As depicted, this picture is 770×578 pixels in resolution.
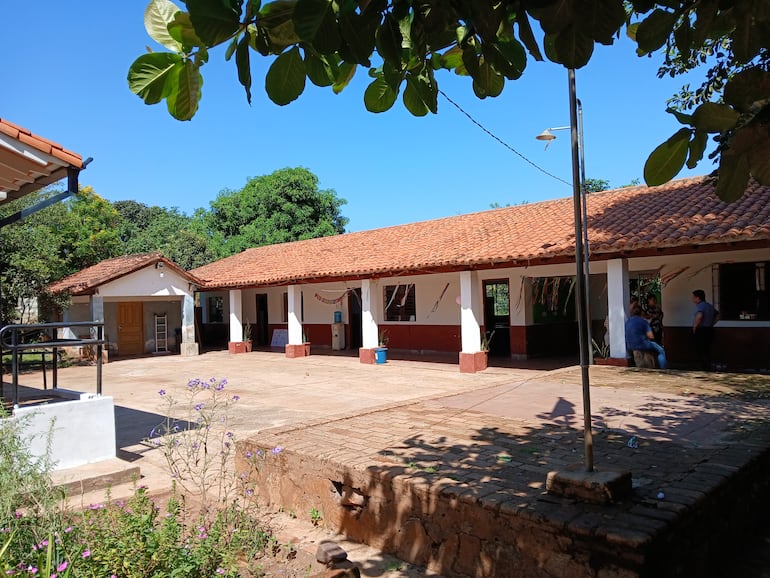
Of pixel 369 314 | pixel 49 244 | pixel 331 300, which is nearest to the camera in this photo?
pixel 369 314

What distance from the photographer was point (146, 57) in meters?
1.64

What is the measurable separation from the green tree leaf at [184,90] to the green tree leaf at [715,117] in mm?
1519

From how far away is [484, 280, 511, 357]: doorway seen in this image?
16.8 m

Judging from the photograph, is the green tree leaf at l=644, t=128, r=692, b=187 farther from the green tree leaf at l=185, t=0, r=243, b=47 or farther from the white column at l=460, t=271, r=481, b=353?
the white column at l=460, t=271, r=481, b=353

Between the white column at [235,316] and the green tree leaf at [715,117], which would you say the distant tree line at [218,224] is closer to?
the white column at [235,316]

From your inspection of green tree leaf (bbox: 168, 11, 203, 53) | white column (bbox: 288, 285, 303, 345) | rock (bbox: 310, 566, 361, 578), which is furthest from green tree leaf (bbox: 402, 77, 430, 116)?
white column (bbox: 288, 285, 303, 345)

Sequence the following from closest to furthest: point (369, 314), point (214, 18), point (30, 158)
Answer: point (214, 18)
point (30, 158)
point (369, 314)

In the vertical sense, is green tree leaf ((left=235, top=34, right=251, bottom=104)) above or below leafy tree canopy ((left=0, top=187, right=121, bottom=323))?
below

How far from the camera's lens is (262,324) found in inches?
944

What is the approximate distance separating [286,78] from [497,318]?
52.6ft

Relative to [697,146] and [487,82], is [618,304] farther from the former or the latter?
[697,146]

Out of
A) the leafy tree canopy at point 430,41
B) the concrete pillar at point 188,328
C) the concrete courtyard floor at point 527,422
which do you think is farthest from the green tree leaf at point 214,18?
the concrete pillar at point 188,328

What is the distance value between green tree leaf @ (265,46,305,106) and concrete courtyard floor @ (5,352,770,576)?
2.75m

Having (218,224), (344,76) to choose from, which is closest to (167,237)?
(218,224)
